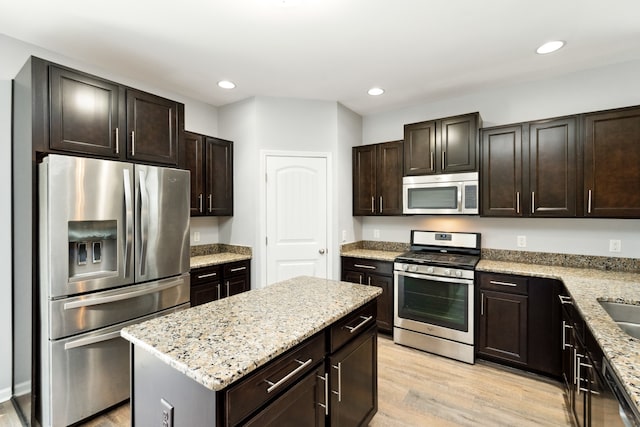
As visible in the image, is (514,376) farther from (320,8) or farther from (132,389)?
(320,8)

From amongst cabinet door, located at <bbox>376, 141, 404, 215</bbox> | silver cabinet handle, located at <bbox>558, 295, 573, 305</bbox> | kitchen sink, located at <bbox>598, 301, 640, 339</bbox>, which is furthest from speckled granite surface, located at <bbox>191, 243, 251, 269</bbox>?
kitchen sink, located at <bbox>598, 301, 640, 339</bbox>

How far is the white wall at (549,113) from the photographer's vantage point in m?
2.66

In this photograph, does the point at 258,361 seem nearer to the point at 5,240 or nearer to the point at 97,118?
the point at 97,118

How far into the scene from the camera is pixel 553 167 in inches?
105

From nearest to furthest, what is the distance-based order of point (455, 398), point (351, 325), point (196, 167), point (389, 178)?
point (351, 325) < point (455, 398) < point (196, 167) < point (389, 178)

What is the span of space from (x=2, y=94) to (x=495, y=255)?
456 cm

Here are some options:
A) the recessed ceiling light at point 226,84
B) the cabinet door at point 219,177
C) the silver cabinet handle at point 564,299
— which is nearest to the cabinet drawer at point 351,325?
the silver cabinet handle at point 564,299

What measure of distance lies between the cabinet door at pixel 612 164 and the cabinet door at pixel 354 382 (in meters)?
2.22

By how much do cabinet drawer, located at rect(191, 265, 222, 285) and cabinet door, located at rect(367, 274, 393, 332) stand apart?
1698 millimetres

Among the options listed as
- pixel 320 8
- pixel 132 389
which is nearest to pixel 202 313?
pixel 132 389

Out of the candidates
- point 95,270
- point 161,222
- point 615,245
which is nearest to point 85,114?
point 161,222

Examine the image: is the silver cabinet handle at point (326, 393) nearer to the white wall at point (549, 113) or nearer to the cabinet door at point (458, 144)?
the cabinet door at point (458, 144)

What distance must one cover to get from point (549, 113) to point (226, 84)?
3283mm

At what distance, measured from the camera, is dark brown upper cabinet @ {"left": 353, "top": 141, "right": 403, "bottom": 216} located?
141 inches
